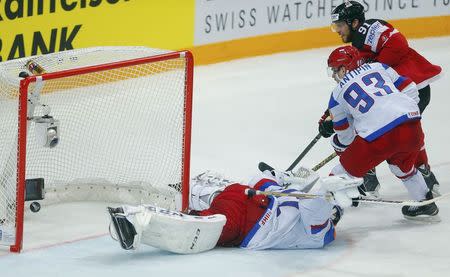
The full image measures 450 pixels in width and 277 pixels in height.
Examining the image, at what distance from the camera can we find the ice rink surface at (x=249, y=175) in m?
4.23

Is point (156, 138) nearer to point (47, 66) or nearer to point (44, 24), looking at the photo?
point (47, 66)

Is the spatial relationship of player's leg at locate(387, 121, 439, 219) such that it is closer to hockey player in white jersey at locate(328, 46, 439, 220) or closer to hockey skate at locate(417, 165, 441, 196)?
hockey player in white jersey at locate(328, 46, 439, 220)

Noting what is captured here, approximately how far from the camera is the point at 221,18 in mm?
7785

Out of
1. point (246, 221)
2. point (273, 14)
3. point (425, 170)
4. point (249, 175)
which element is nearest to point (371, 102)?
point (246, 221)

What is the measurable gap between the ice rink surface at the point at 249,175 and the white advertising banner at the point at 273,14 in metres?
0.20

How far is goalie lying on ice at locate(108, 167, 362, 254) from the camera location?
4.19m

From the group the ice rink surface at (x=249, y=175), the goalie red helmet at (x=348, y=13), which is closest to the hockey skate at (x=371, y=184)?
the ice rink surface at (x=249, y=175)

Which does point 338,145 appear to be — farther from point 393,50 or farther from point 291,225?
point 291,225

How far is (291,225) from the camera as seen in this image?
4449 millimetres

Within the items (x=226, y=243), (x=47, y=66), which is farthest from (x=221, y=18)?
(x=226, y=243)

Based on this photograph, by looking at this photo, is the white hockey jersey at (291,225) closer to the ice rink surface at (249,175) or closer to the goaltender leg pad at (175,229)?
the ice rink surface at (249,175)

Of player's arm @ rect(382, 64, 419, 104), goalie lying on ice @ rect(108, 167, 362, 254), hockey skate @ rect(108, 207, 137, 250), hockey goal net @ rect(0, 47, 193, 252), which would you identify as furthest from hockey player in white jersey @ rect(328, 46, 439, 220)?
hockey skate @ rect(108, 207, 137, 250)

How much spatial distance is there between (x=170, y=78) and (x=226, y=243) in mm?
982

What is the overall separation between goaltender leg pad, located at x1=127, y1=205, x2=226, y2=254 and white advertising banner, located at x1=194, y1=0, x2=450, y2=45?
3.51 metres
